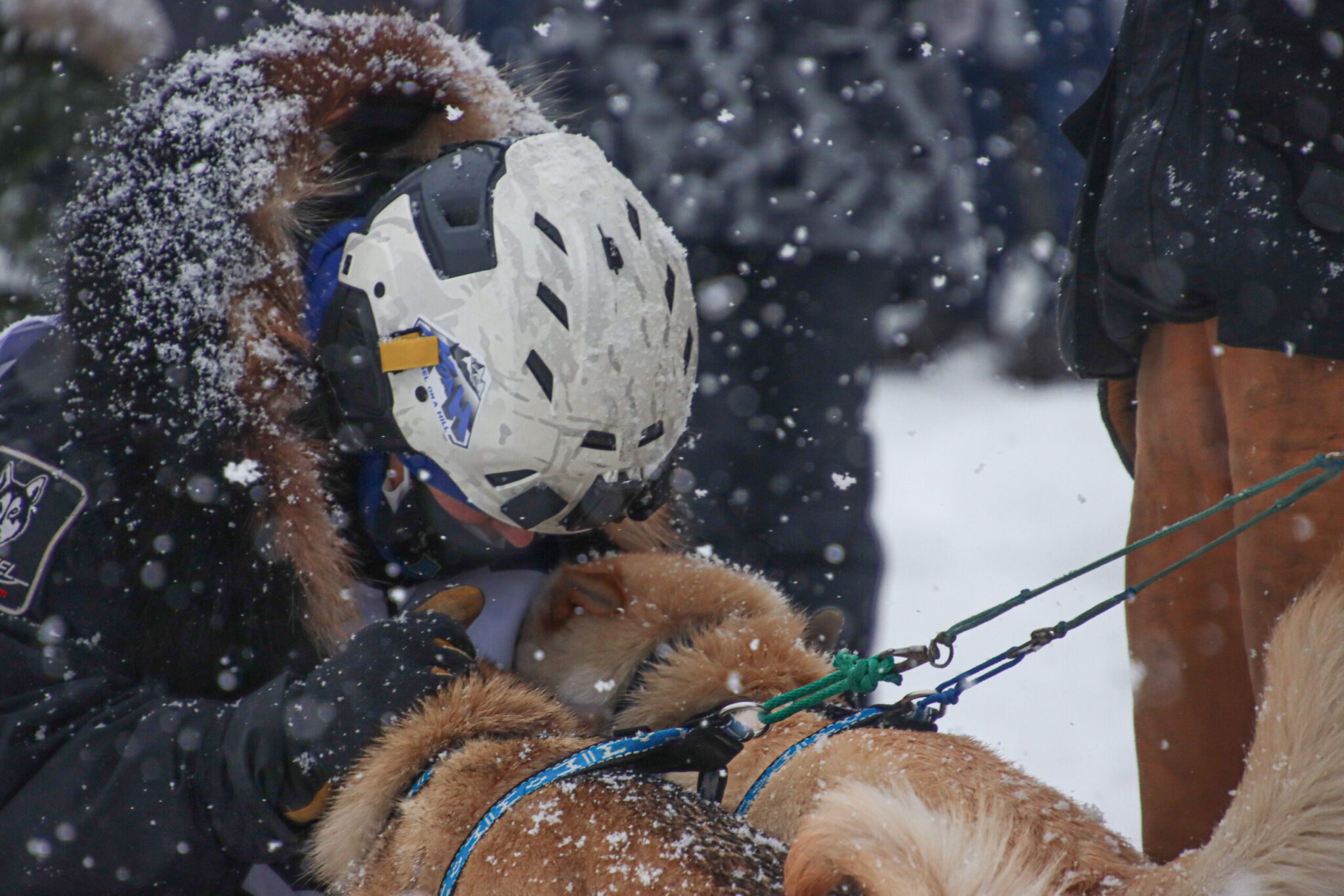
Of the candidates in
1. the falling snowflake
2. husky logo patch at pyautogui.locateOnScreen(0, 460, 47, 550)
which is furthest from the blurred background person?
husky logo patch at pyautogui.locateOnScreen(0, 460, 47, 550)

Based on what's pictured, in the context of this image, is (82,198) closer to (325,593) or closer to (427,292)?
(427,292)

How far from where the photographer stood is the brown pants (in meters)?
1.73

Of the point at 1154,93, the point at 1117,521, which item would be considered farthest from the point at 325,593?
the point at 1117,521

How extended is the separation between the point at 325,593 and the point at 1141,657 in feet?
4.43

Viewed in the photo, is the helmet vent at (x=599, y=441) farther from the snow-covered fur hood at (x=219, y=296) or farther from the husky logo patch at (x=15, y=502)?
the husky logo patch at (x=15, y=502)

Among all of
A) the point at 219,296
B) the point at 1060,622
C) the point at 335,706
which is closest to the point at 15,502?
the point at 219,296

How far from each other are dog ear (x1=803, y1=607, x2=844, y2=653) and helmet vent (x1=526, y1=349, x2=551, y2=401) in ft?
2.09

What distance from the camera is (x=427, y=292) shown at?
174cm

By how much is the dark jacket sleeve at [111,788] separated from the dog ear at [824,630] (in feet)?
2.86

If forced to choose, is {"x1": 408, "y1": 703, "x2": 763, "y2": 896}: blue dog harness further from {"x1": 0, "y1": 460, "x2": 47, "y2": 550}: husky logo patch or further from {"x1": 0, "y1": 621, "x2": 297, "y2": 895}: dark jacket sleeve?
{"x1": 0, "y1": 460, "x2": 47, "y2": 550}: husky logo patch

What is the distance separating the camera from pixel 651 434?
1.84 m

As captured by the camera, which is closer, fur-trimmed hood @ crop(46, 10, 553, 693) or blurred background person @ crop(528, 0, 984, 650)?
fur-trimmed hood @ crop(46, 10, 553, 693)

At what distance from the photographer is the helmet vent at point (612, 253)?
176 cm

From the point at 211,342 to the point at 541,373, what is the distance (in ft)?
1.70
